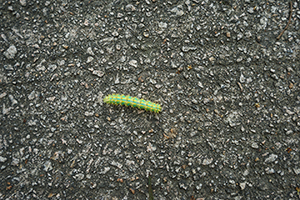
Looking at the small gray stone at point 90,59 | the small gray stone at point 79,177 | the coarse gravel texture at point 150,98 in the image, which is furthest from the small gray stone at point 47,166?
the small gray stone at point 90,59

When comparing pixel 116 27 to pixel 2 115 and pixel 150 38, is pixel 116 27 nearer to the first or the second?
pixel 150 38

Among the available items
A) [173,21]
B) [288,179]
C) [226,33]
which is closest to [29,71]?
[173,21]

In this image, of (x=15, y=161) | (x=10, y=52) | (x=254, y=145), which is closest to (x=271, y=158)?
(x=254, y=145)

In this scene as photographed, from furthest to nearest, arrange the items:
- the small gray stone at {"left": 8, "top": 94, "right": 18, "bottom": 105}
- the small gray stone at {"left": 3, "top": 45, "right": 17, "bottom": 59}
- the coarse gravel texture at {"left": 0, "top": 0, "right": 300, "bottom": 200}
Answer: the small gray stone at {"left": 3, "top": 45, "right": 17, "bottom": 59} → the small gray stone at {"left": 8, "top": 94, "right": 18, "bottom": 105} → the coarse gravel texture at {"left": 0, "top": 0, "right": 300, "bottom": 200}

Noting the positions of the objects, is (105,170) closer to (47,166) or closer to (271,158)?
(47,166)

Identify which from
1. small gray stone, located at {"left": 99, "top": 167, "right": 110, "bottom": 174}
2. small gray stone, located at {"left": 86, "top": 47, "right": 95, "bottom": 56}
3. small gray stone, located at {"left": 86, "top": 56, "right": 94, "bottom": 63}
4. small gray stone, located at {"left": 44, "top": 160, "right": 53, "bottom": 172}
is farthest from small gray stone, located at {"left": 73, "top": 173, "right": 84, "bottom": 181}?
small gray stone, located at {"left": 86, "top": 47, "right": 95, "bottom": 56}

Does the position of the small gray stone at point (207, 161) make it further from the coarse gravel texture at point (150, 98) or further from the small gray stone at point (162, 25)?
the small gray stone at point (162, 25)

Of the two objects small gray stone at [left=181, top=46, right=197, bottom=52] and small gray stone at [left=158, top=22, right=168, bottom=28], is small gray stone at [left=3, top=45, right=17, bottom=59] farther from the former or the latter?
small gray stone at [left=181, top=46, right=197, bottom=52]
